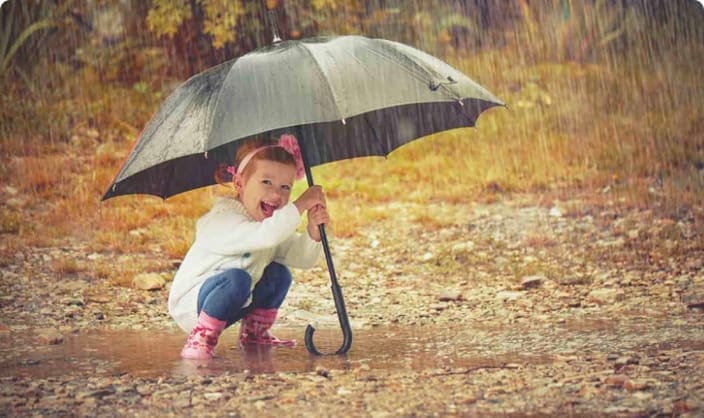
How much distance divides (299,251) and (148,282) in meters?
2.82

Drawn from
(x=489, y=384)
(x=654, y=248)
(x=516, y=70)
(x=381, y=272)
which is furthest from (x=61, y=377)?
(x=516, y=70)

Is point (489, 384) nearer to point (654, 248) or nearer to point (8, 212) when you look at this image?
point (654, 248)

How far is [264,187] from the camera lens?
4.44 meters

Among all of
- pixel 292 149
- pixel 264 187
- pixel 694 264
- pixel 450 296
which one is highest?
pixel 292 149

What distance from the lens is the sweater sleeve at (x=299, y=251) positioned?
4.58 metres

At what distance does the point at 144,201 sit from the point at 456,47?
16.5 feet

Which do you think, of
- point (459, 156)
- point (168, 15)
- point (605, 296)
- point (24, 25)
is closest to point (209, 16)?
point (168, 15)

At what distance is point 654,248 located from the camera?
305 inches

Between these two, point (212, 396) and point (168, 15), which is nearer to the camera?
point (212, 396)

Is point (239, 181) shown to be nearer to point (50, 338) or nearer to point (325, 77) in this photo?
point (325, 77)

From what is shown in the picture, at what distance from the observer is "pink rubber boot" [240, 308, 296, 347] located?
4809 millimetres

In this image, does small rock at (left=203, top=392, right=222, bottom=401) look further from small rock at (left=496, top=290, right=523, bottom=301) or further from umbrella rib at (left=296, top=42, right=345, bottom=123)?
small rock at (left=496, top=290, right=523, bottom=301)

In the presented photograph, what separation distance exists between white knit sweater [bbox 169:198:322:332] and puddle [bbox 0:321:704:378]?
0.33m

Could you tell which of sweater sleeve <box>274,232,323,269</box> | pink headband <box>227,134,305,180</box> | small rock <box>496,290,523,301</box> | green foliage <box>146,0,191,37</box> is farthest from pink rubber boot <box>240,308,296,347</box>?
green foliage <box>146,0,191,37</box>
